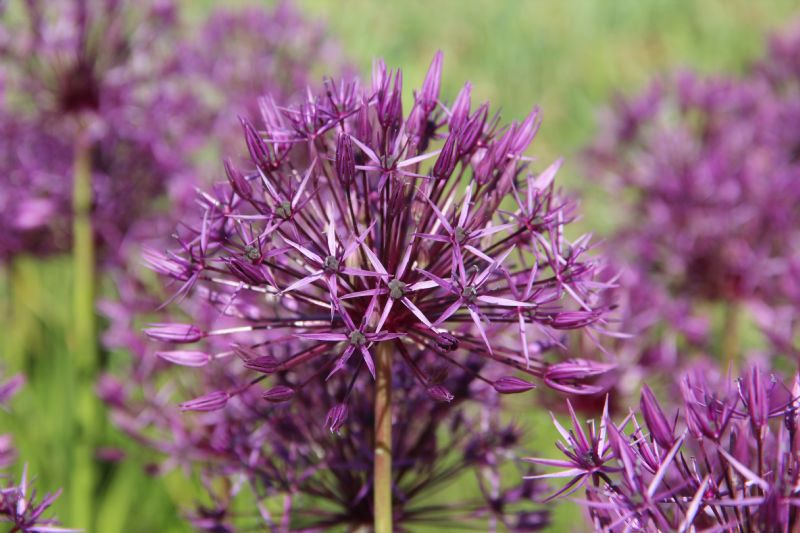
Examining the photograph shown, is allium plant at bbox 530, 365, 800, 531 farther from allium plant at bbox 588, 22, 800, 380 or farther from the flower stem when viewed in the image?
allium plant at bbox 588, 22, 800, 380

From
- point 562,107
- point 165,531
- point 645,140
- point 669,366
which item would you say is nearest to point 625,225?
point 645,140

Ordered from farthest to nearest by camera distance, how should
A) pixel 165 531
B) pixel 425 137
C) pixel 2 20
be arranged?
pixel 2 20
pixel 165 531
pixel 425 137

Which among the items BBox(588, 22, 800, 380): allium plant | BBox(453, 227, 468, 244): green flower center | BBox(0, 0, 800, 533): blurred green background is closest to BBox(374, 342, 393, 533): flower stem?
BBox(453, 227, 468, 244): green flower center

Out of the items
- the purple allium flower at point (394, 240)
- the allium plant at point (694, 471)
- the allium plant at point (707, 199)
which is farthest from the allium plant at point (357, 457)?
the allium plant at point (707, 199)

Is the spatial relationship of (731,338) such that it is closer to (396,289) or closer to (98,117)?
(396,289)

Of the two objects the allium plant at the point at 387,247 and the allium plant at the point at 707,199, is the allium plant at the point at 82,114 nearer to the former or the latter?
the allium plant at the point at 387,247

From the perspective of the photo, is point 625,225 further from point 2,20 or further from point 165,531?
point 2,20
